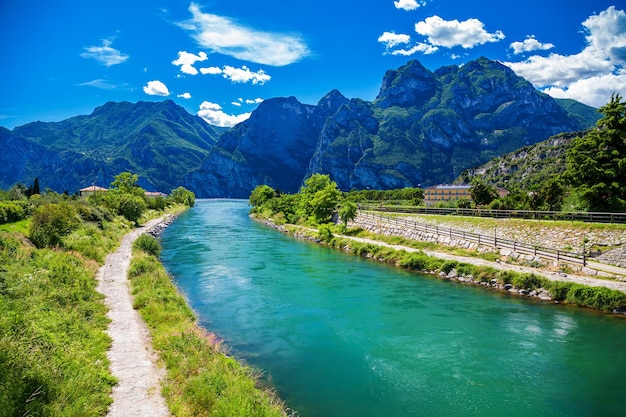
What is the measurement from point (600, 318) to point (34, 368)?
85.9 feet

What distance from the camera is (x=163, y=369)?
468 inches

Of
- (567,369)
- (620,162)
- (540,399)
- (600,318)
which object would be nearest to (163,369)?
(540,399)

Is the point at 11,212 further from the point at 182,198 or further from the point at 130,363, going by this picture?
the point at 182,198

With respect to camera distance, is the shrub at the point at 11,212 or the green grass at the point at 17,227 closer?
the green grass at the point at 17,227

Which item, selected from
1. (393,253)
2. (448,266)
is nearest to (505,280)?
(448,266)

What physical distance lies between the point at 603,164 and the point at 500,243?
42.2ft

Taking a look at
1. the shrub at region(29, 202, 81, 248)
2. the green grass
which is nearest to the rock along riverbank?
the shrub at region(29, 202, 81, 248)

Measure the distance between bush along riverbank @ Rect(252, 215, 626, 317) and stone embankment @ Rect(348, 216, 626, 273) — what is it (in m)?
4.07

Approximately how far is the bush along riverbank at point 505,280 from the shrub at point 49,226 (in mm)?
29659

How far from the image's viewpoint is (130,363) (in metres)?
12.1

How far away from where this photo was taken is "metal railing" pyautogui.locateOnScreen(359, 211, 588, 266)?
2880 cm

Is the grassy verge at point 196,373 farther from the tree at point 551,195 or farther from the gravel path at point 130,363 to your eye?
the tree at point 551,195

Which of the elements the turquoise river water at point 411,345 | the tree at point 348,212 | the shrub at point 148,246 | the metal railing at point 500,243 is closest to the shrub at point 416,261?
the turquoise river water at point 411,345

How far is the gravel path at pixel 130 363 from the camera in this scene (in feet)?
31.5
